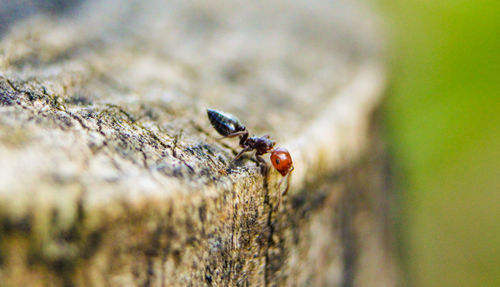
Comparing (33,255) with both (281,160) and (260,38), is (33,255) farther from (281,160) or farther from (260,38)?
(260,38)

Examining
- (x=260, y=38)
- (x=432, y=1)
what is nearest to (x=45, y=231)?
(x=260, y=38)

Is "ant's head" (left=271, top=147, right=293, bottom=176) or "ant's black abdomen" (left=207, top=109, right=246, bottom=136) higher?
"ant's black abdomen" (left=207, top=109, right=246, bottom=136)

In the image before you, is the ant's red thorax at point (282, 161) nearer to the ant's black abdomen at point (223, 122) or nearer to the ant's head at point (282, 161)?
the ant's head at point (282, 161)

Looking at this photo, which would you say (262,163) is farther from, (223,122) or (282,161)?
(223,122)

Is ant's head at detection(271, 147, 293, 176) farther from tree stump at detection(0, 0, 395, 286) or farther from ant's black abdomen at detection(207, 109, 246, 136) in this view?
ant's black abdomen at detection(207, 109, 246, 136)

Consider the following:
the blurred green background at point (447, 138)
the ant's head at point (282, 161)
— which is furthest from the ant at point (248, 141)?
the blurred green background at point (447, 138)

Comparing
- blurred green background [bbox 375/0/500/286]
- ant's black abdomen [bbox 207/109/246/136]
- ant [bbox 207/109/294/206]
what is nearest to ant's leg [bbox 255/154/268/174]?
ant [bbox 207/109/294/206]

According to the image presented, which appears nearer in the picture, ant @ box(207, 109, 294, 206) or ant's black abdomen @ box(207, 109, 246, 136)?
ant @ box(207, 109, 294, 206)
